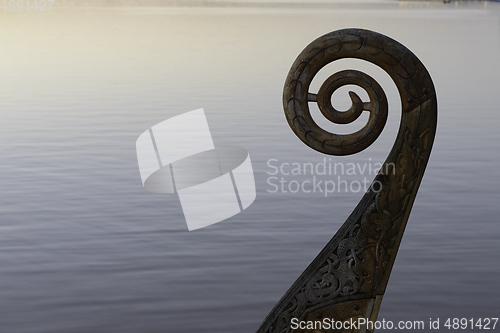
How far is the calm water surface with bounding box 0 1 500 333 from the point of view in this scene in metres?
3.57

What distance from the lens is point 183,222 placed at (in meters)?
5.03

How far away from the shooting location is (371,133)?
202 cm

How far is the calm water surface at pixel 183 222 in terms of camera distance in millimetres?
3568

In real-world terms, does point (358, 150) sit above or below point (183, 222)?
above

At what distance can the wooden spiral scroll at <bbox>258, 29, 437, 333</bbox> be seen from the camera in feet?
6.53

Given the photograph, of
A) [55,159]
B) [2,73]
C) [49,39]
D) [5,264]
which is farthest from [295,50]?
[5,264]

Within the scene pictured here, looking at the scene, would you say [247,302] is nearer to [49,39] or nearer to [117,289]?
[117,289]

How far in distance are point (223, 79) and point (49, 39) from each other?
482 inches

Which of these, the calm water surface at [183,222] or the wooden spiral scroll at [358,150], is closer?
the wooden spiral scroll at [358,150]

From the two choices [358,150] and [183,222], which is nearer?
[358,150]

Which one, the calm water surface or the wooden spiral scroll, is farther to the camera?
the calm water surface

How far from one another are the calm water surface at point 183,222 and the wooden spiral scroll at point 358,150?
4.17 feet

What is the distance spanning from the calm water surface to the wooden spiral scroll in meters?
1.27

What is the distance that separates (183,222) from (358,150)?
314 cm
